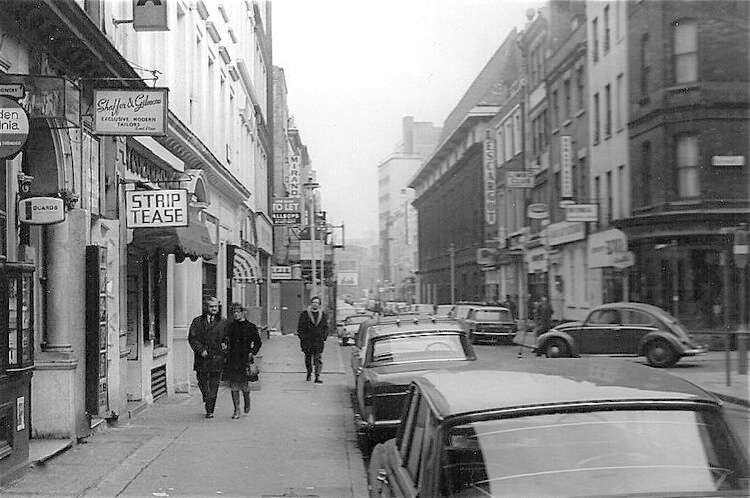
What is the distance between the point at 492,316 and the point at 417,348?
2344 centimetres

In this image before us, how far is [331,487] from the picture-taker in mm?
8914

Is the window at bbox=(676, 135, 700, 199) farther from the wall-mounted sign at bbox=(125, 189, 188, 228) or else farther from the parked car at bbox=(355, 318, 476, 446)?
the wall-mounted sign at bbox=(125, 189, 188, 228)

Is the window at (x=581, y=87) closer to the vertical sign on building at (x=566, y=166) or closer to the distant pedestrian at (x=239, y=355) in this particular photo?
the vertical sign on building at (x=566, y=166)

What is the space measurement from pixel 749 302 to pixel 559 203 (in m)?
14.0

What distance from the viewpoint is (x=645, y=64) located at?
29422mm

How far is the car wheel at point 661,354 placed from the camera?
70.7ft

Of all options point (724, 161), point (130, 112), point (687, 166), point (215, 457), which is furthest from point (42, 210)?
point (724, 161)

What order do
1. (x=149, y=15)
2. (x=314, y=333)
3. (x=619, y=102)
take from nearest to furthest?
1. (x=149, y=15)
2. (x=314, y=333)
3. (x=619, y=102)

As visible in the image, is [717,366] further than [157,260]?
Yes

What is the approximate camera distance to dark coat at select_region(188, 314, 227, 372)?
13.7m

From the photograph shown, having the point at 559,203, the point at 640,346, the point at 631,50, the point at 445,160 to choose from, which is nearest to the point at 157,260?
the point at 640,346

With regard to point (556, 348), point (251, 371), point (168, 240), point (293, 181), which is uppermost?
point (293, 181)

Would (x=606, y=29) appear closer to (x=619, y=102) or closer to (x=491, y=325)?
(x=619, y=102)

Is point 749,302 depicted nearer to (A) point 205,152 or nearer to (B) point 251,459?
(A) point 205,152
